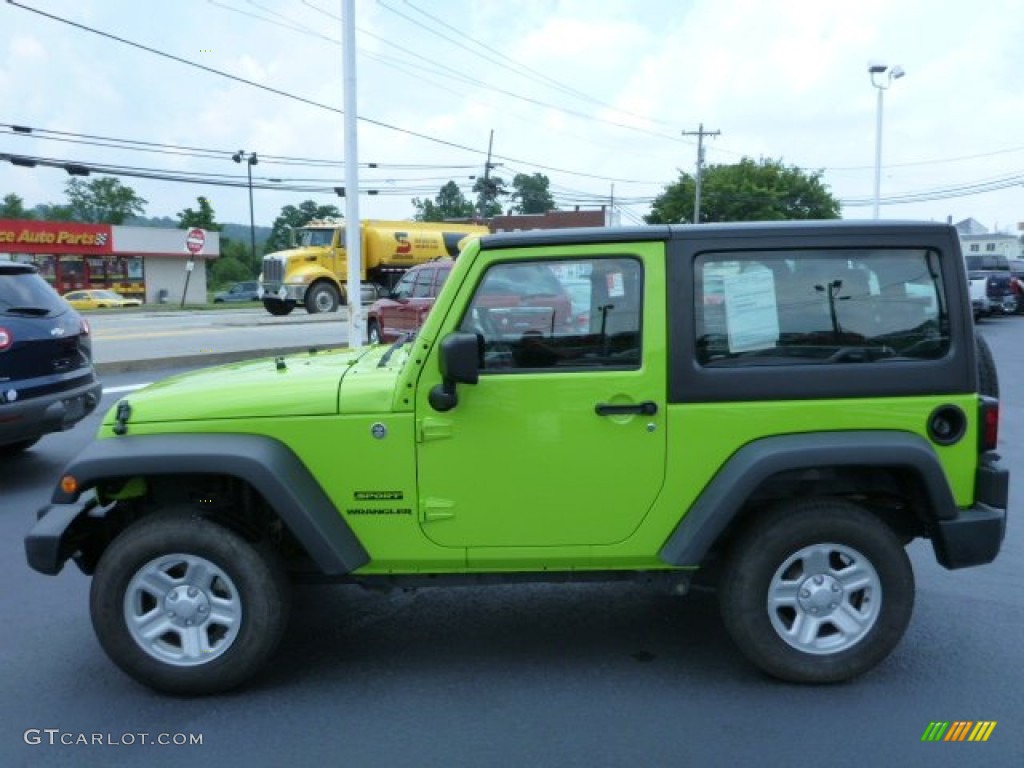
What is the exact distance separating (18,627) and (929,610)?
4430 mm

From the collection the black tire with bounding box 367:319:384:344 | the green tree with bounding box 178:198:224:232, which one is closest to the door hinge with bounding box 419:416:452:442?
the black tire with bounding box 367:319:384:344

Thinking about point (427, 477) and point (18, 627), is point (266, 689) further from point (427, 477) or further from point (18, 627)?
point (18, 627)

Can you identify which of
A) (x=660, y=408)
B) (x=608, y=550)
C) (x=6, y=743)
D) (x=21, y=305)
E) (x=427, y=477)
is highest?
(x=21, y=305)

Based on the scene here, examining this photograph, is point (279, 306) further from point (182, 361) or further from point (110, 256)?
point (110, 256)

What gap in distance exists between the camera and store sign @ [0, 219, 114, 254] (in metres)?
44.8

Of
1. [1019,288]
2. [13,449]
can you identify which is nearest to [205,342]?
[13,449]

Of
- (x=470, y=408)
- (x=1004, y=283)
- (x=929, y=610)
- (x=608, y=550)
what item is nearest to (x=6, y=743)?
(x=470, y=408)

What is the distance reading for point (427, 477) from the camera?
3449mm

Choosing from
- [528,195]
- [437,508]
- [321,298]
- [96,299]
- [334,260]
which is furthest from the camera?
[528,195]

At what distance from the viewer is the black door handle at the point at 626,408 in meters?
3.42

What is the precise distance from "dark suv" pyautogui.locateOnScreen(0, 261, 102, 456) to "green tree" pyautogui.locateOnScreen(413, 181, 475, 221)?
96.7 metres

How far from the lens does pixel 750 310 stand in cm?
352

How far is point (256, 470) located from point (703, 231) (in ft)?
6.49

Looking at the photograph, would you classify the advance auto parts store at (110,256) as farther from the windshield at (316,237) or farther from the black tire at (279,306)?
the windshield at (316,237)
